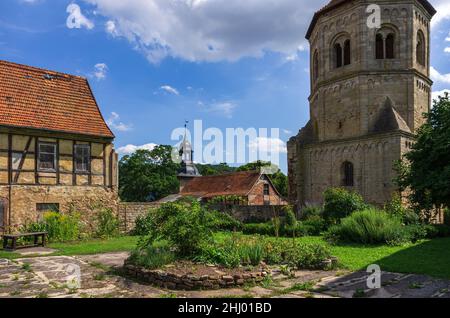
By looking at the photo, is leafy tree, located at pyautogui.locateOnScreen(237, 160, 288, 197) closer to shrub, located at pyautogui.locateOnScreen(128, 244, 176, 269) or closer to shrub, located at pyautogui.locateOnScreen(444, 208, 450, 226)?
shrub, located at pyautogui.locateOnScreen(444, 208, 450, 226)

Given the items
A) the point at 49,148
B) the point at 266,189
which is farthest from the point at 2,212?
the point at 266,189

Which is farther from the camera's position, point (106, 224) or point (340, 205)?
point (106, 224)

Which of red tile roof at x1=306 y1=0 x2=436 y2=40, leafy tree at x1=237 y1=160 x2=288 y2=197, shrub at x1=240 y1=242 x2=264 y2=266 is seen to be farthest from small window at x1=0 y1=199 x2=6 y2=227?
leafy tree at x1=237 y1=160 x2=288 y2=197

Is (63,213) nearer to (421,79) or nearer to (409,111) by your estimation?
(409,111)

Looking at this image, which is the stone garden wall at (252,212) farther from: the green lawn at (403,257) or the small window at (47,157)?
the green lawn at (403,257)

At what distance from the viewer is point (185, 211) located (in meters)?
10.3

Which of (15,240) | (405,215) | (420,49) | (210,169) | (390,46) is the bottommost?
(15,240)

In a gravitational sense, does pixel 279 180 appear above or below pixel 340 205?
above

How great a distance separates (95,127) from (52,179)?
3.67 m

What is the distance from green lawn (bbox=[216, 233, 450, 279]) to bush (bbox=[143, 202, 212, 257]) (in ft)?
12.8

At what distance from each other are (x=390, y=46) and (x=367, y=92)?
3829 mm

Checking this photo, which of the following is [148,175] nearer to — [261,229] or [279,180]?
[279,180]

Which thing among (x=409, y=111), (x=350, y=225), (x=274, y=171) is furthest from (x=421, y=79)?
(x=274, y=171)

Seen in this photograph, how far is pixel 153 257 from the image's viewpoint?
31.0 ft
